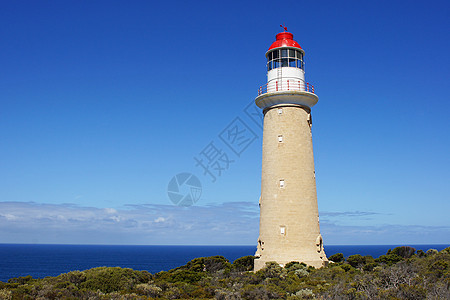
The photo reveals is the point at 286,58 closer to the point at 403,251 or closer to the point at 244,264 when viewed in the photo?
the point at 244,264

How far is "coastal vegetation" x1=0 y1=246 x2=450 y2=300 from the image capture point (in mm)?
14916

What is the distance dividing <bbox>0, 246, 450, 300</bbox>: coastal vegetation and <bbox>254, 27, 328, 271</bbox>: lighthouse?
132 cm

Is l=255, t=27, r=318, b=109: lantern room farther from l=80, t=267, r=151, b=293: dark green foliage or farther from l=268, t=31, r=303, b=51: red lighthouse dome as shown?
l=80, t=267, r=151, b=293: dark green foliage

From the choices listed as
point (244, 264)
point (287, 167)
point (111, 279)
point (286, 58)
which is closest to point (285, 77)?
point (286, 58)

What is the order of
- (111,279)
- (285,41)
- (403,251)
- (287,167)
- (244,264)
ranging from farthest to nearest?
(403,251) → (244,264) → (285,41) → (287,167) → (111,279)

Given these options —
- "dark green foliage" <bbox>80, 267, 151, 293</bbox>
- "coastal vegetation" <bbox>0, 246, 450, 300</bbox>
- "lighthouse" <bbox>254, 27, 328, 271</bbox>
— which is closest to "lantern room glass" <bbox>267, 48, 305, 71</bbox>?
"lighthouse" <bbox>254, 27, 328, 271</bbox>

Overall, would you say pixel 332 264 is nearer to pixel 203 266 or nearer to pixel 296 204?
pixel 296 204

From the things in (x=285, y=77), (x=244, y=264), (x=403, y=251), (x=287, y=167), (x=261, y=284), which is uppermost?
(x=285, y=77)

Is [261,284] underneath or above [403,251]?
underneath

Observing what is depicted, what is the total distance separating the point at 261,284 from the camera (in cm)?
1884

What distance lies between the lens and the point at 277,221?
23.8m

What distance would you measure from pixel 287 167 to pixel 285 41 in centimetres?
771

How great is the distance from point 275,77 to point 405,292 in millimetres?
15086

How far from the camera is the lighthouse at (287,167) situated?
23641mm
